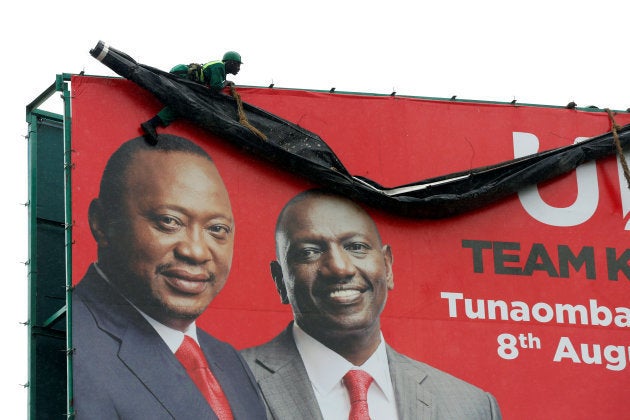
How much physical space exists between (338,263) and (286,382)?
1.40 meters

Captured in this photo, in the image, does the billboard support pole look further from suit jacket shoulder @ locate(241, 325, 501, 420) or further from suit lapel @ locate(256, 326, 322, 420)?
suit lapel @ locate(256, 326, 322, 420)

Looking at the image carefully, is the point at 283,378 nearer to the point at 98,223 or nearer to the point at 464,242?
the point at 98,223

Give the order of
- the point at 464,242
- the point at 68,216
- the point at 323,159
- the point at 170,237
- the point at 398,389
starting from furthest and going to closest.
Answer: the point at 464,242, the point at 323,159, the point at 398,389, the point at 170,237, the point at 68,216

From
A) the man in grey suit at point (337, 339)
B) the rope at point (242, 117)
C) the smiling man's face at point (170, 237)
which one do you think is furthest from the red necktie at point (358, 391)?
the rope at point (242, 117)

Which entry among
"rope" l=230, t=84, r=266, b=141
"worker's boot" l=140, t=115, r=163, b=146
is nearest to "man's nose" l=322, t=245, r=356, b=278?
"rope" l=230, t=84, r=266, b=141

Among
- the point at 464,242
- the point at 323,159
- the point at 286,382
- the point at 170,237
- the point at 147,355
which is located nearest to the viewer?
the point at 147,355

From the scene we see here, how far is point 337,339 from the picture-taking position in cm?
1633

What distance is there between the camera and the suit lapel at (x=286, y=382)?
15766 millimetres

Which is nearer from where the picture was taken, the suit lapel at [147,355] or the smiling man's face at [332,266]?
the suit lapel at [147,355]

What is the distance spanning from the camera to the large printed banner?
1625 centimetres

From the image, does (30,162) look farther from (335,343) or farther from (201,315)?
(335,343)

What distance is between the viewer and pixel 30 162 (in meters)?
16.7

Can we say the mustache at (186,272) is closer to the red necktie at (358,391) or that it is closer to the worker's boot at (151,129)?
the worker's boot at (151,129)

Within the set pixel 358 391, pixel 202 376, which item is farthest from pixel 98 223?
pixel 358 391
